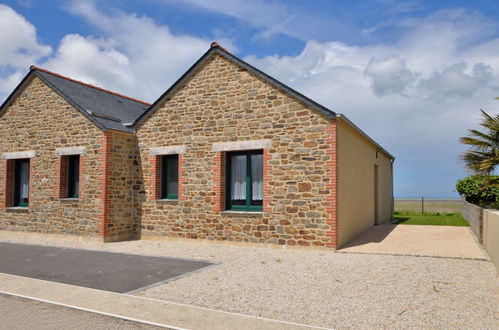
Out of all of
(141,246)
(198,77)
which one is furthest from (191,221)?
(198,77)

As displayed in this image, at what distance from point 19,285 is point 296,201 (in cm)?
656

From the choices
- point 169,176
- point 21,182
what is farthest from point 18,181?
point 169,176

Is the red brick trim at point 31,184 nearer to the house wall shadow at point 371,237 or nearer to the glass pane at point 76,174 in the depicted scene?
the glass pane at point 76,174

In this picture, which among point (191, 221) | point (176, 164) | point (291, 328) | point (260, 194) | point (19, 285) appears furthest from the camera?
point (176, 164)

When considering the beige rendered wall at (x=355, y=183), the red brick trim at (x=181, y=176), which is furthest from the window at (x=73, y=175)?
the beige rendered wall at (x=355, y=183)

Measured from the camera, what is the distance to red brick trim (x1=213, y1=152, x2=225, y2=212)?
11.5 metres

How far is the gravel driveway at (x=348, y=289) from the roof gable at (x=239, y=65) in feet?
12.7

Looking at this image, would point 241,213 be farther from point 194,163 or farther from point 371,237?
point 371,237

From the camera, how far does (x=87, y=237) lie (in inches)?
498

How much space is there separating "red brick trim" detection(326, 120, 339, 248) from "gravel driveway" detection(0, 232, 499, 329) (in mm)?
594

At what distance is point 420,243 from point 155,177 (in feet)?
27.5

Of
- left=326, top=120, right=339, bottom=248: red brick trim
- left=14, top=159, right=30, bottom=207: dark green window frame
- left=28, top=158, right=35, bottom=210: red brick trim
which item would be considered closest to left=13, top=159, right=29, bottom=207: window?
left=14, top=159, right=30, bottom=207: dark green window frame

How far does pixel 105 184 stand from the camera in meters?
12.3

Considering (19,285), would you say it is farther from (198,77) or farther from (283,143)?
(198,77)
